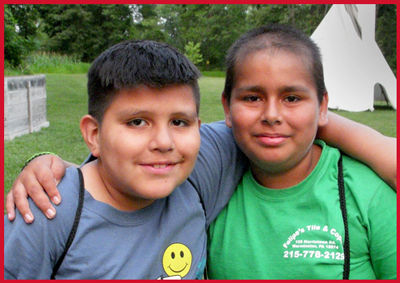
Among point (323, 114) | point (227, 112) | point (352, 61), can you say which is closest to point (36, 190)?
point (227, 112)

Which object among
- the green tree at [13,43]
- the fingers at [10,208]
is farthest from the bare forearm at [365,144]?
the green tree at [13,43]

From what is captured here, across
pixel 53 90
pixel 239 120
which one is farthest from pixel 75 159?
pixel 53 90

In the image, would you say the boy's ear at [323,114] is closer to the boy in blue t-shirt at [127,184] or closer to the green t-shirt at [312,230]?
the green t-shirt at [312,230]

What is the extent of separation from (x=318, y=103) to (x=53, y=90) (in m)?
11.7

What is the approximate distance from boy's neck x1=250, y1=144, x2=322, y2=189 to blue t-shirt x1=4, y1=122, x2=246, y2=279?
6.1 inches

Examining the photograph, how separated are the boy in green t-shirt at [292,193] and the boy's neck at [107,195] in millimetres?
407

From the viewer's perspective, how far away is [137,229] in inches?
54.5

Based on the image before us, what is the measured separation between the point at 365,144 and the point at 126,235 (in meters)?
0.91

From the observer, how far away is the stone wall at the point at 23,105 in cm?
589

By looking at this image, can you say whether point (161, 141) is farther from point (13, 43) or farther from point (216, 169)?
point (13, 43)

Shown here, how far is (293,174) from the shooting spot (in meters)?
1.63

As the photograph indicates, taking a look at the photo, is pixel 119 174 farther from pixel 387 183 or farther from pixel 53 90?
pixel 53 90

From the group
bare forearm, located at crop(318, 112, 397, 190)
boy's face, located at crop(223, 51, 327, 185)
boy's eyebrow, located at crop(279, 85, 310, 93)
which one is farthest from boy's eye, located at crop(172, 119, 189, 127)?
bare forearm, located at crop(318, 112, 397, 190)

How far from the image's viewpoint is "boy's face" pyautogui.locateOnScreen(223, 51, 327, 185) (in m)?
1.50
